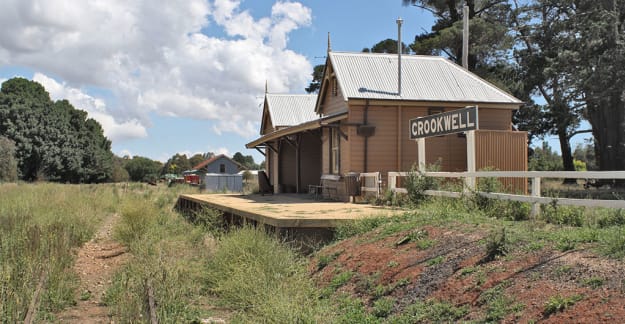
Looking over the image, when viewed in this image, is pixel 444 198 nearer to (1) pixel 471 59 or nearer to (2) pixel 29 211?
(2) pixel 29 211

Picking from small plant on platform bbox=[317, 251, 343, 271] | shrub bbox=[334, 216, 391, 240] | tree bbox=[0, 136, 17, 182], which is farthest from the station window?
tree bbox=[0, 136, 17, 182]

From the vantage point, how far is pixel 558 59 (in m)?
24.4

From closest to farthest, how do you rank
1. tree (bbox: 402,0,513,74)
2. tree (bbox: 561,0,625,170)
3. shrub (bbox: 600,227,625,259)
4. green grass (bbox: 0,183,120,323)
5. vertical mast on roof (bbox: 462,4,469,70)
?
1. shrub (bbox: 600,227,625,259)
2. green grass (bbox: 0,183,120,323)
3. vertical mast on roof (bbox: 462,4,469,70)
4. tree (bbox: 561,0,625,170)
5. tree (bbox: 402,0,513,74)

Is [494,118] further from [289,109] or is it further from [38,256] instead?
[289,109]

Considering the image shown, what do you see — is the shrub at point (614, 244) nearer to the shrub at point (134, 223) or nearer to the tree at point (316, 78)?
the shrub at point (134, 223)

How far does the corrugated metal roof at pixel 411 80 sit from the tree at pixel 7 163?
3755cm

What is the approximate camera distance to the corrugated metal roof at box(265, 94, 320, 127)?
88.4 feet

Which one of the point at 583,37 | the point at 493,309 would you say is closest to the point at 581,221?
the point at 493,309

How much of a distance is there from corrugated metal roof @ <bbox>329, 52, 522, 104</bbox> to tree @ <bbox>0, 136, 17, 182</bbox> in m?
37.6

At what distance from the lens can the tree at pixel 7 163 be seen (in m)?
46.6

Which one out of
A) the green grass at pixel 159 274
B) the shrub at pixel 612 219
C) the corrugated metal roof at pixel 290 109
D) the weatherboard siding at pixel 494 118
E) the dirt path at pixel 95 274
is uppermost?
the corrugated metal roof at pixel 290 109

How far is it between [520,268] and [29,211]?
13.5 m

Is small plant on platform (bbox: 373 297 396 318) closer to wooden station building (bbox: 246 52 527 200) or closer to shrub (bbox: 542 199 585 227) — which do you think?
shrub (bbox: 542 199 585 227)

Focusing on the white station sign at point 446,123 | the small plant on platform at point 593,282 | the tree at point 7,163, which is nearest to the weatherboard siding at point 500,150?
the white station sign at point 446,123
